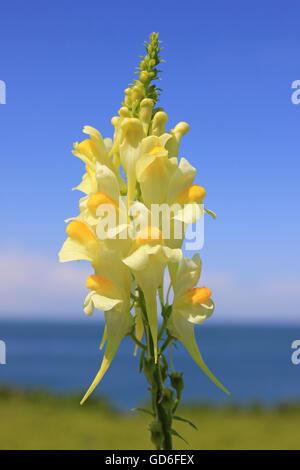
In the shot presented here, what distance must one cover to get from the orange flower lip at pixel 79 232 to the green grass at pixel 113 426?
754 cm

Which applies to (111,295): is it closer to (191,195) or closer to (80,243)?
(80,243)

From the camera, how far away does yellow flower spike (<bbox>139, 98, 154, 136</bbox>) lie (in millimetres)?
2008

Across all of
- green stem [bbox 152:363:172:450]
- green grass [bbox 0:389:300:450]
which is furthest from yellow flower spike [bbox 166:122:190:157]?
green grass [bbox 0:389:300:450]

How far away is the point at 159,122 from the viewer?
2039mm

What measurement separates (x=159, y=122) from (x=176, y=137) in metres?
0.12

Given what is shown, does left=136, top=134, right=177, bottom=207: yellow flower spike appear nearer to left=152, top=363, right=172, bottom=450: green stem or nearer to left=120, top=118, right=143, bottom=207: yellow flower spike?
left=120, top=118, right=143, bottom=207: yellow flower spike

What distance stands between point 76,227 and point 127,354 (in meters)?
115

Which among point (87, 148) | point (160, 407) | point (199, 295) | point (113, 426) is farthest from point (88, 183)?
point (113, 426)

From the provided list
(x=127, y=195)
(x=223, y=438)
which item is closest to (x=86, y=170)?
(x=127, y=195)

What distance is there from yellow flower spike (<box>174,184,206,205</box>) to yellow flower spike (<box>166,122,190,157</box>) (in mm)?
239

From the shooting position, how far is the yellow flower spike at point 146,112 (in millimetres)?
2008

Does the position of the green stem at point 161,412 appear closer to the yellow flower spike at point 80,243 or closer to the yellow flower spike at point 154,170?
the yellow flower spike at point 80,243
